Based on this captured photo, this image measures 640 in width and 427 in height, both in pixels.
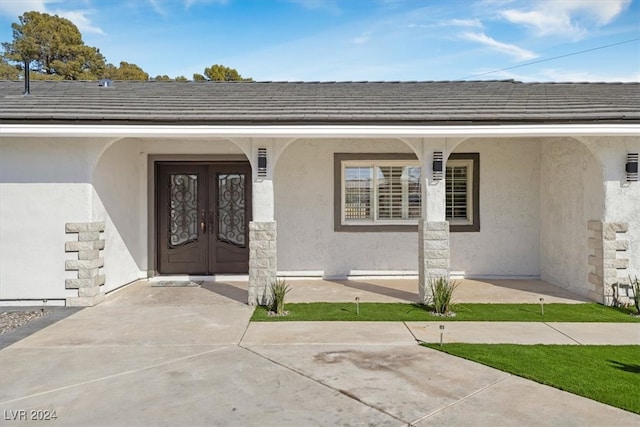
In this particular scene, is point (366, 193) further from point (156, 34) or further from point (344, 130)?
point (156, 34)

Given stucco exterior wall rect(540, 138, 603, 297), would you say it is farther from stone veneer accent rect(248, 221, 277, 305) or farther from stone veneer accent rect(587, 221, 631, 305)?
stone veneer accent rect(248, 221, 277, 305)

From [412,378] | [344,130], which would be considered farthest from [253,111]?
[412,378]

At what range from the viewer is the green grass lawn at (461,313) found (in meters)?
6.16

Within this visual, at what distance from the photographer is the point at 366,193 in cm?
963

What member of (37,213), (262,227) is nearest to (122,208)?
(37,213)

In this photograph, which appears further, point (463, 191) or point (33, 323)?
point (463, 191)

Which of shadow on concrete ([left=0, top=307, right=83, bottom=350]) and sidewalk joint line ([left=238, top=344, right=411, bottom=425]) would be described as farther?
shadow on concrete ([left=0, top=307, right=83, bottom=350])

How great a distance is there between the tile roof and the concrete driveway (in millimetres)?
3329

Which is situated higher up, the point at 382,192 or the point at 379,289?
the point at 382,192

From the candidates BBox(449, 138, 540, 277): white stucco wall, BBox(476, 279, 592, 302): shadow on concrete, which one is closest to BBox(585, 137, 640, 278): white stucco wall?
BBox(476, 279, 592, 302): shadow on concrete

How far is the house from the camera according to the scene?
6.74m

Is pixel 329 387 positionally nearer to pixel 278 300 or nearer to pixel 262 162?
pixel 278 300

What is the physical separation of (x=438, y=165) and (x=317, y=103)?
248cm

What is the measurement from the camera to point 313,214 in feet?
30.8
